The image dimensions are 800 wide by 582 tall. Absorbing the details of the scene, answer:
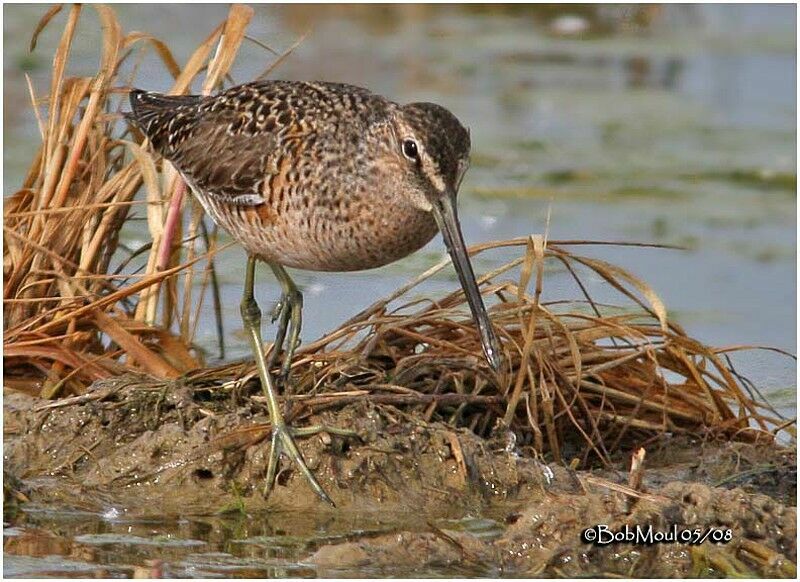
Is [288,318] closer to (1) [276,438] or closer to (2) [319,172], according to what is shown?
(2) [319,172]

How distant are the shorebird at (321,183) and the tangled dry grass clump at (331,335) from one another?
22cm

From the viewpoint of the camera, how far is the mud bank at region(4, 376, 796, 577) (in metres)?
3.91

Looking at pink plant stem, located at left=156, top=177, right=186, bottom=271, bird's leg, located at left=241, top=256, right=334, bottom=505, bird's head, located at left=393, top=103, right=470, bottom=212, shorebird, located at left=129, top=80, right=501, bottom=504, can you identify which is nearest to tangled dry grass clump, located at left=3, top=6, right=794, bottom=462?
pink plant stem, located at left=156, top=177, right=186, bottom=271

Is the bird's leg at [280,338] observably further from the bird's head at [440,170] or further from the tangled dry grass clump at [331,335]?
the bird's head at [440,170]

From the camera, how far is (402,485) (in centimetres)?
441

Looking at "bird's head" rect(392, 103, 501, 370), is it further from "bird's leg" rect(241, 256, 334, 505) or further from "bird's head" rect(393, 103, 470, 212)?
"bird's leg" rect(241, 256, 334, 505)

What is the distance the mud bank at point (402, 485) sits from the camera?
3912 millimetres

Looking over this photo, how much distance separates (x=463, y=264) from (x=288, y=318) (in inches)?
36.2

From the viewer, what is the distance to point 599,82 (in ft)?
33.7

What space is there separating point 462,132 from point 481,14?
790 cm

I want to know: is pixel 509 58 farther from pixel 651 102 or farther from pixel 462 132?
pixel 462 132

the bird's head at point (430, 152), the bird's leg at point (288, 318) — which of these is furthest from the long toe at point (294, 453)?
the bird's head at point (430, 152)

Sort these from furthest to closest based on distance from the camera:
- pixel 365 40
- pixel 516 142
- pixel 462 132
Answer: pixel 365 40
pixel 516 142
pixel 462 132

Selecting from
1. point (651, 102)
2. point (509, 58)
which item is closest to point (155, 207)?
point (651, 102)
